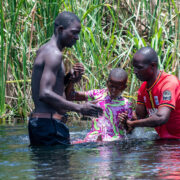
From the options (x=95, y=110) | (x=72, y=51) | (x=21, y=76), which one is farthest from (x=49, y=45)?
(x=21, y=76)

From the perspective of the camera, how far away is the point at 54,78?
14.9ft

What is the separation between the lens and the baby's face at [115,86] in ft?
17.8

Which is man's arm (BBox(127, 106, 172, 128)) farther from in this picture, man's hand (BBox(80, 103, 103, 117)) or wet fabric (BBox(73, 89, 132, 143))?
man's hand (BBox(80, 103, 103, 117))

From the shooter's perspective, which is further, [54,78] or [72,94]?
[72,94]

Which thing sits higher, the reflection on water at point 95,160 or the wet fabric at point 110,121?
the wet fabric at point 110,121

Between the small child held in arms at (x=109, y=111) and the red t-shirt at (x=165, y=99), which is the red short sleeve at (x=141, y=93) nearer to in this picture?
the red t-shirt at (x=165, y=99)

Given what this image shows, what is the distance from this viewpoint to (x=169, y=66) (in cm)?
724

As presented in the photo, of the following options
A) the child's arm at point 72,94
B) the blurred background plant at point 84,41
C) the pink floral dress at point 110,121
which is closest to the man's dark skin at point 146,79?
the pink floral dress at point 110,121

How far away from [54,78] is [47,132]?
1.81 feet

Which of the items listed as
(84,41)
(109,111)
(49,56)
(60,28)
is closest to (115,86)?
(109,111)

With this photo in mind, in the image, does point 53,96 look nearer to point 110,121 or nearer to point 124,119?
point 124,119

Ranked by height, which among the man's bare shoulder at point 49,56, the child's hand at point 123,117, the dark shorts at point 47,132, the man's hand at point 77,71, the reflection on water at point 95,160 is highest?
the man's bare shoulder at point 49,56

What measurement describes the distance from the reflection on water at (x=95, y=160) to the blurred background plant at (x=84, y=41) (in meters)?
1.70

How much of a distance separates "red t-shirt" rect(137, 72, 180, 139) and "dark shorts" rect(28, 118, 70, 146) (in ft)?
3.54
